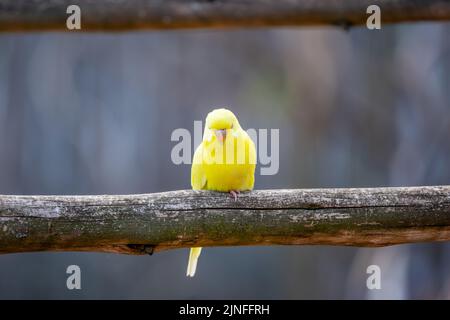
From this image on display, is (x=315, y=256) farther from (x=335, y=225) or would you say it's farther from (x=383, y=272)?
(x=335, y=225)

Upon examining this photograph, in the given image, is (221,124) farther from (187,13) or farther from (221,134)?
(187,13)

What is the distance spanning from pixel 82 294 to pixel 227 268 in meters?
2.63

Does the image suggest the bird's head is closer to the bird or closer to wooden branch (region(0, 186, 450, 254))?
the bird

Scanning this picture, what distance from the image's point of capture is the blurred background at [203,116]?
10.8m

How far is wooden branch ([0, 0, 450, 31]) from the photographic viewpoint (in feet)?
15.2

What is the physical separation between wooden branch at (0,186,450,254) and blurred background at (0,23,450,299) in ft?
23.5

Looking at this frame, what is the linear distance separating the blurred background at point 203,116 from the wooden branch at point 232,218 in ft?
23.5

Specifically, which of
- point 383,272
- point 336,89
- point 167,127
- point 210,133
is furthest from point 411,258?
point 210,133

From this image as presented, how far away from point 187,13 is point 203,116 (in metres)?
7.04

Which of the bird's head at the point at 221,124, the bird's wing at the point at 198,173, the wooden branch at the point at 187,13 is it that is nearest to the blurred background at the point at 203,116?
the wooden branch at the point at 187,13

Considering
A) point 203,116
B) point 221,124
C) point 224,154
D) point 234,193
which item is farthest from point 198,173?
point 203,116

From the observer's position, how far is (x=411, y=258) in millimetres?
9383

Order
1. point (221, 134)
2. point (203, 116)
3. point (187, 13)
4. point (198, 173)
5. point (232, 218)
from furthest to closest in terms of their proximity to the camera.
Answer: point (203, 116)
point (187, 13)
point (198, 173)
point (221, 134)
point (232, 218)

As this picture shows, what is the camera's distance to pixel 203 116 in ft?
38.6
